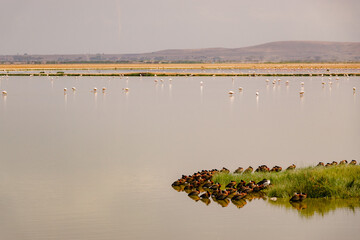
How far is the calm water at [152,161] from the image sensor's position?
13.0 meters

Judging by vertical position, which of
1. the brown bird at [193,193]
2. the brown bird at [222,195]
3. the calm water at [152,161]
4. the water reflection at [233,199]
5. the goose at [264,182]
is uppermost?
the goose at [264,182]

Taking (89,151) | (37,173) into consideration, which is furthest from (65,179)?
(89,151)

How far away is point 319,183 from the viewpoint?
1497 centimetres

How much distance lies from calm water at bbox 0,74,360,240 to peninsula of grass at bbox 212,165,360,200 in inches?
15.1

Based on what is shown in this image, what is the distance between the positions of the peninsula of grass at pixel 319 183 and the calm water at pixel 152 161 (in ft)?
1.26

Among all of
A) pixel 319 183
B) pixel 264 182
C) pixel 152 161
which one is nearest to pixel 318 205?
pixel 319 183

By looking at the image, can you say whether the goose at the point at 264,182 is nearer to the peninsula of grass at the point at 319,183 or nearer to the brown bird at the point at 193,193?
the peninsula of grass at the point at 319,183

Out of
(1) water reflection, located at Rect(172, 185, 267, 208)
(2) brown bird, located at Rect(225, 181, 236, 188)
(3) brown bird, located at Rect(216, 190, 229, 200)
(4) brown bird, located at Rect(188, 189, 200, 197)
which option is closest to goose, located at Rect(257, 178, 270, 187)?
(1) water reflection, located at Rect(172, 185, 267, 208)

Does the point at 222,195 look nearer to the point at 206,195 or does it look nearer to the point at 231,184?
the point at 206,195

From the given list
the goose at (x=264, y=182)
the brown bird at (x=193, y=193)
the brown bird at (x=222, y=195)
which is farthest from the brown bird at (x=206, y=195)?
the goose at (x=264, y=182)

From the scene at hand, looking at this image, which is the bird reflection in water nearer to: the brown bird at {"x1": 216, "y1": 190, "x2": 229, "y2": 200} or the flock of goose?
the flock of goose

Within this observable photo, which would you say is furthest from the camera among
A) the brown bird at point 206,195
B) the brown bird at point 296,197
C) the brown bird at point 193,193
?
the brown bird at point 193,193

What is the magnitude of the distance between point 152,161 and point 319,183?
6361 millimetres

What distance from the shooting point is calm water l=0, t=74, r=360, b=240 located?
42.8 feet
